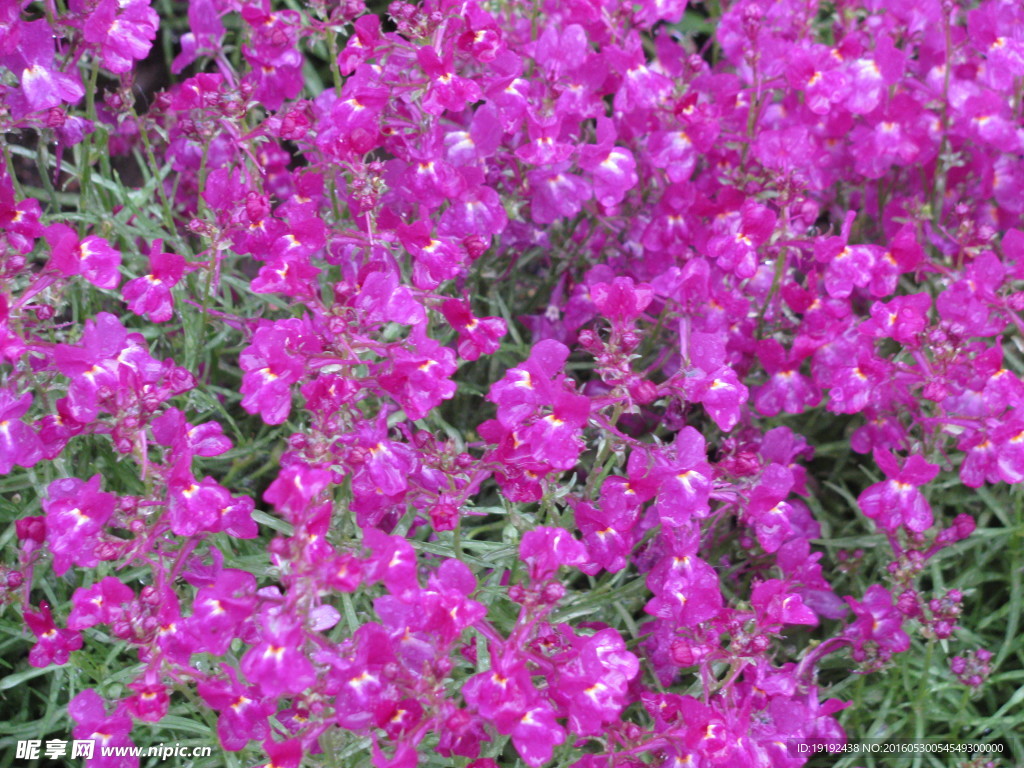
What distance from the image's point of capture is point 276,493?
1.56 m

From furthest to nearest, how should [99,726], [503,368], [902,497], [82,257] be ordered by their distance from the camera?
[503,368], [902,497], [82,257], [99,726]

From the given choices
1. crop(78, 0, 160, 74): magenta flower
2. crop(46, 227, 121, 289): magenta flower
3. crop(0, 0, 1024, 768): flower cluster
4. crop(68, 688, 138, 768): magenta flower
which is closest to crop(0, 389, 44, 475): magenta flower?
crop(0, 0, 1024, 768): flower cluster

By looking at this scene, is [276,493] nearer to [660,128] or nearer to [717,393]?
[717,393]

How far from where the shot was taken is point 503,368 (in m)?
2.75

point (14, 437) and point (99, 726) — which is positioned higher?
point (14, 437)

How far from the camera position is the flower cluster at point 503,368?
1701mm

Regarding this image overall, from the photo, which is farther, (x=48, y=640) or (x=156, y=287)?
(x=156, y=287)

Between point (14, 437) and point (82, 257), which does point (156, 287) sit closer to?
point (82, 257)

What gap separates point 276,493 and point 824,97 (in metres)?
1.55

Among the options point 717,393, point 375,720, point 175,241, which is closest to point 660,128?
point 717,393

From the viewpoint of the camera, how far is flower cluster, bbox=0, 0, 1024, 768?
67.0 inches

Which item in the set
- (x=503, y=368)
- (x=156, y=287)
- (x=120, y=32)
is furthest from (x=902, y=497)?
(x=120, y=32)

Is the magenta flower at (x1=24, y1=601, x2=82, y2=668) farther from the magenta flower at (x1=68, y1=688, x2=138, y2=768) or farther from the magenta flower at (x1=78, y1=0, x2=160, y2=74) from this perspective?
the magenta flower at (x1=78, y1=0, x2=160, y2=74)

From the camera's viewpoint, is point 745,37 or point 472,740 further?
point 745,37
